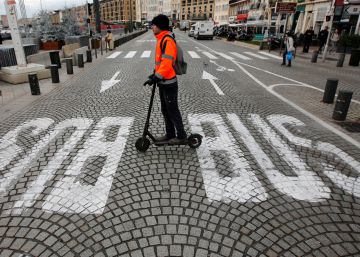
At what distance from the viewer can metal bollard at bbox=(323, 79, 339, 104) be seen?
299 inches

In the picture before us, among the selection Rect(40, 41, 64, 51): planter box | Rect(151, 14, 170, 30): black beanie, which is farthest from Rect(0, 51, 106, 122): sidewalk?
Rect(40, 41, 64, 51): planter box

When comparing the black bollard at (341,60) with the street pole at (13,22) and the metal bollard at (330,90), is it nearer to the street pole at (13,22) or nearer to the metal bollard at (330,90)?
the metal bollard at (330,90)

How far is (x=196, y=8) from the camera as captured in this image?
11662 centimetres

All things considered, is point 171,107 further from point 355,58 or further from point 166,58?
point 355,58

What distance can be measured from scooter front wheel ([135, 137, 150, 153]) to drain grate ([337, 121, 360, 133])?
4.37 meters

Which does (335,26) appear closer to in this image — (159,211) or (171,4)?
(159,211)

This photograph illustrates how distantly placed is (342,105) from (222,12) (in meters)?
85.8

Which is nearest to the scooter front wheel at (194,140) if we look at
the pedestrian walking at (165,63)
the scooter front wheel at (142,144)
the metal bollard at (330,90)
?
the pedestrian walking at (165,63)

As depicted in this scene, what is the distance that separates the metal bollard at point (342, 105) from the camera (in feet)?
20.5

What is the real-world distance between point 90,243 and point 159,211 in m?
0.81

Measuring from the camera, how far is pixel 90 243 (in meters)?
2.71

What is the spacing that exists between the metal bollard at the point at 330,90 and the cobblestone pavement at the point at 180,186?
1586 millimetres

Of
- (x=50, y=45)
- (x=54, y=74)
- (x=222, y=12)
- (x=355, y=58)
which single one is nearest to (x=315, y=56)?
(x=355, y=58)

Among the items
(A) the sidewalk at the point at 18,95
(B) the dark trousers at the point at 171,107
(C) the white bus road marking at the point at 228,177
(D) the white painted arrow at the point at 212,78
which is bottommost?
(A) the sidewalk at the point at 18,95
